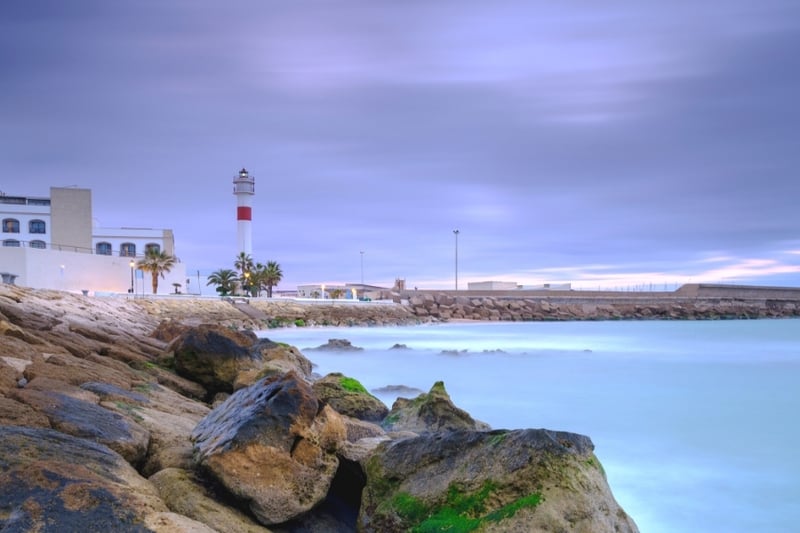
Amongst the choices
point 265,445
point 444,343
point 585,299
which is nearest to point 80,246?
point 444,343

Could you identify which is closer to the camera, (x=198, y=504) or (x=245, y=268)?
(x=198, y=504)

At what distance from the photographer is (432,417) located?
7.11m

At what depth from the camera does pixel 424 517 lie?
12.5 ft

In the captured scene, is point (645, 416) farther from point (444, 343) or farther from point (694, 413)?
point (444, 343)

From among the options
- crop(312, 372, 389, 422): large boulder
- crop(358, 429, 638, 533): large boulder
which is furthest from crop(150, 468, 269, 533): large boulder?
crop(312, 372, 389, 422): large boulder

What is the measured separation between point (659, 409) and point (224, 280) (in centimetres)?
4686

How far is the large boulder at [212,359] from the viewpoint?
9.11m

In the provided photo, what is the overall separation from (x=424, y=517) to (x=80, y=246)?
159 ft

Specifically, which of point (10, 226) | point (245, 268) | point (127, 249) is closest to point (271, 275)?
point (245, 268)

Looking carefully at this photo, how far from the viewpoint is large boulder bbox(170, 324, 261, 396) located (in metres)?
9.11

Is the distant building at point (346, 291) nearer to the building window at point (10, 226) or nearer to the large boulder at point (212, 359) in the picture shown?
the building window at point (10, 226)

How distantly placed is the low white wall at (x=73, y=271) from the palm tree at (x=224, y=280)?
502 centimetres

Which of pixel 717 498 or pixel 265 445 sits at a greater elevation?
pixel 265 445

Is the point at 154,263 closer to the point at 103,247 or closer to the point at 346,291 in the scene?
the point at 103,247
